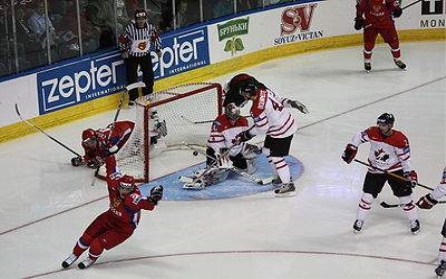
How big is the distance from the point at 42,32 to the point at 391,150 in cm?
497

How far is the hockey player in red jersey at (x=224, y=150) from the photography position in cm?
861

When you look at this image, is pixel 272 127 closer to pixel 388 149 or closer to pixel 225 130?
pixel 225 130

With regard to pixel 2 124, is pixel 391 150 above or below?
above

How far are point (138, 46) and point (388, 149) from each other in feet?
15.3

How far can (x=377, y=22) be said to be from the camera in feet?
41.0

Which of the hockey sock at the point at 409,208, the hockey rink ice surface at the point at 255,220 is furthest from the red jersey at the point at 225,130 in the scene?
the hockey sock at the point at 409,208

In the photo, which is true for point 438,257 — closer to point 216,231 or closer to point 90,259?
point 216,231

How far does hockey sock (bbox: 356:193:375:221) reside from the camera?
7.45 metres

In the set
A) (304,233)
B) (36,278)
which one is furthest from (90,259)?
(304,233)

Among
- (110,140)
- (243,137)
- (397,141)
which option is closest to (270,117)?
(243,137)

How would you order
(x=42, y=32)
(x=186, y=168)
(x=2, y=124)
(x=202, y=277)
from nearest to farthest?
(x=202, y=277) → (x=186, y=168) → (x=2, y=124) → (x=42, y=32)

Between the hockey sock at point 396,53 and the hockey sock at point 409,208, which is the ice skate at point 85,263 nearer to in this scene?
the hockey sock at point 409,208

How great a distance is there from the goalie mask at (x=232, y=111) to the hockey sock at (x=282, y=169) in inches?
21.0

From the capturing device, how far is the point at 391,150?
7.23 meters
